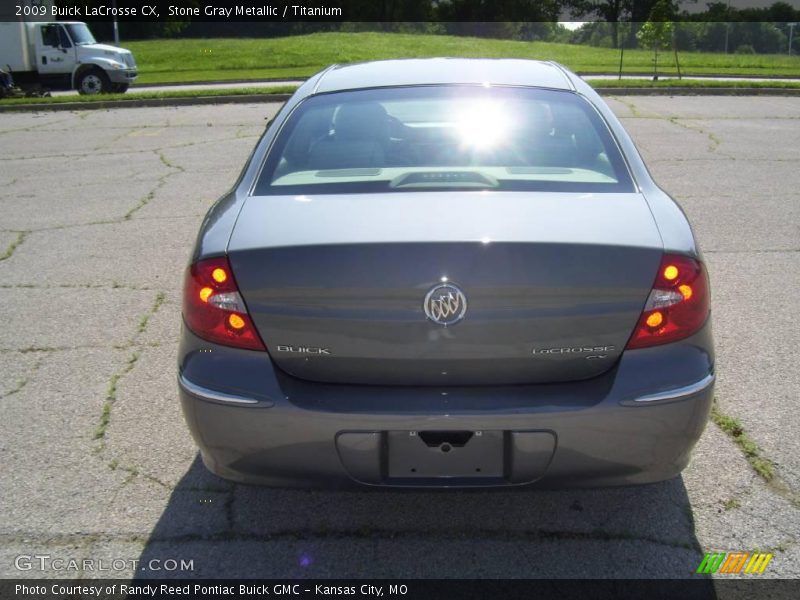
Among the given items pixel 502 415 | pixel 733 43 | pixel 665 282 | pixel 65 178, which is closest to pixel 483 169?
pixel 665 282

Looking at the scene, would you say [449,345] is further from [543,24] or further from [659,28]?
[543,24]

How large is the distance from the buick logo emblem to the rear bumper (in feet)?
0.74

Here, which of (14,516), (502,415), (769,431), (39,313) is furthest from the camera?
(39,313)

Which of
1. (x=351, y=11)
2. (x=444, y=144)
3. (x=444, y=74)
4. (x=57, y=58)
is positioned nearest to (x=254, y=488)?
(x=444, y=144)

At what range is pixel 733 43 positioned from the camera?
1484 inches

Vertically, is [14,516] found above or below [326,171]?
below

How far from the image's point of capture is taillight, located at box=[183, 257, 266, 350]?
255 cm

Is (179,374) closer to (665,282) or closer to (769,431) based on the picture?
(665,282)

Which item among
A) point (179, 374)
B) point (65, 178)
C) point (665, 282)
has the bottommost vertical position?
point (65, 178)

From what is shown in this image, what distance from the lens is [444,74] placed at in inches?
147

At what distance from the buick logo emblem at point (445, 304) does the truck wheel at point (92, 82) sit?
24.1 metres

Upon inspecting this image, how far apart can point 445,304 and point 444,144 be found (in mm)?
1102

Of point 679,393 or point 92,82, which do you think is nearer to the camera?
point 679,393

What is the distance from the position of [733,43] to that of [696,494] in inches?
1543
